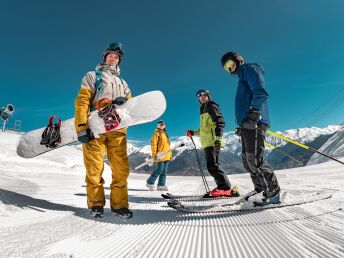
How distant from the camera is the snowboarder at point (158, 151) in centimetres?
780

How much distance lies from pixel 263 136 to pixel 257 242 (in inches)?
80.2

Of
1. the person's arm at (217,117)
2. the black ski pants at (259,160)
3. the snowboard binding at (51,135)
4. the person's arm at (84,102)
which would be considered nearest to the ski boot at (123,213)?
the person's arm at (84,102)

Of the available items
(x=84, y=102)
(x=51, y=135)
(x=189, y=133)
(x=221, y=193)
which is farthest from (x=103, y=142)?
(x=189, y=133)

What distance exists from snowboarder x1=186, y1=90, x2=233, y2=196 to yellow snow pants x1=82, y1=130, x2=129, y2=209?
226 cm

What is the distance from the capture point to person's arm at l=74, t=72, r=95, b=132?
3.35 m

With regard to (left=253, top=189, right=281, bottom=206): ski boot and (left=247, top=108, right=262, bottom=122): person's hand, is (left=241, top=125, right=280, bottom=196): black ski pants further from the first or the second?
(left=247, top=108, right=262, bottom=122): person's hand

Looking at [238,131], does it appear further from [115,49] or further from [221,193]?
[115,49]

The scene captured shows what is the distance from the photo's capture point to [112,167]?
3.56 metres

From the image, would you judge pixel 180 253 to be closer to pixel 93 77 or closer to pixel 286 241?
pixel 286 241

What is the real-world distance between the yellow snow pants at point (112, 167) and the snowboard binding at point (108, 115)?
0.41ft

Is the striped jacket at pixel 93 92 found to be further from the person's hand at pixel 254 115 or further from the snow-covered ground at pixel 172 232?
the person's hand at pixel 254 115

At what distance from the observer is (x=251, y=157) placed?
3.65 m

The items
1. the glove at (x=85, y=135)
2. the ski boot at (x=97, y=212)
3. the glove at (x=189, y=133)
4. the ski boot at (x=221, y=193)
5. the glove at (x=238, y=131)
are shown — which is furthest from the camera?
the glove at (x=189, y=133)

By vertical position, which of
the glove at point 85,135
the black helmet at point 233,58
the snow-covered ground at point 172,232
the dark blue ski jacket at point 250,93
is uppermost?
the black helmet at point 233,58
